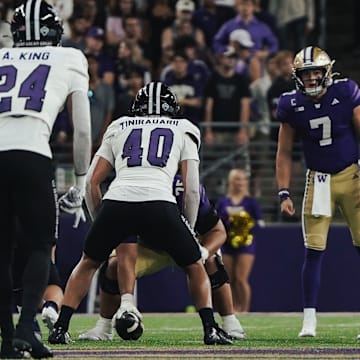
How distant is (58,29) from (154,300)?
7.75 metres

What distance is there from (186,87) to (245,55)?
3.41 ft

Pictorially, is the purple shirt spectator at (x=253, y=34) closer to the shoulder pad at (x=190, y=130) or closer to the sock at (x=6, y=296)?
the shoulder pad at (x=190, y=130)

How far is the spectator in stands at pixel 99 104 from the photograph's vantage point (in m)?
14.9

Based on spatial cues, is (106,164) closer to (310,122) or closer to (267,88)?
(310,122)

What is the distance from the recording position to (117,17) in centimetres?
1656

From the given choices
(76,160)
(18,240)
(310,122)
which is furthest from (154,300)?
(76,160)

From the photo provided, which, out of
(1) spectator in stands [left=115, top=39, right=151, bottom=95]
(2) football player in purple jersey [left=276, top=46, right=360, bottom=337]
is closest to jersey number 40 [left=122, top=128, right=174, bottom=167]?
(2) football player in purple jersey [left=276, top=46, right=360, bottom=337]

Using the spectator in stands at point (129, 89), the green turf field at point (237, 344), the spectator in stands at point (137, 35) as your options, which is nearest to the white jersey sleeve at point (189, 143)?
the green turf field at point (237, 344)

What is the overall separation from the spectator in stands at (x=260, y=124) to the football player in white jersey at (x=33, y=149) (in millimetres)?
7756

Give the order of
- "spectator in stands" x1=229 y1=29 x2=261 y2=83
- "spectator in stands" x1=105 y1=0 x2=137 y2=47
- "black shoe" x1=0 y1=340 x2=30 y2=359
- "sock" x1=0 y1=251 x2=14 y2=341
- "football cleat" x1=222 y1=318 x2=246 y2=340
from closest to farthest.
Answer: "black shoe" x1=0 y1=340 x2=30 y2=359
"sock" x1=0 y1=251 x2=14 y2=341
"football cleat" x1=222 y1=318 x2=246 y2=340
"spectator in stands" x1=229 y1=29 x2=261 y2=83
"spectator in stands" x1=105 y1=0 x2=137 y2=47

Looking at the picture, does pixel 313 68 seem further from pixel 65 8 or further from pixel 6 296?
pixel 65 8

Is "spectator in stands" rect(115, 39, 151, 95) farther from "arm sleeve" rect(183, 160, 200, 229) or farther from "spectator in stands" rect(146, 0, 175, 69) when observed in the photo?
"arm sleeve" rect(183, 160, 200, 229)

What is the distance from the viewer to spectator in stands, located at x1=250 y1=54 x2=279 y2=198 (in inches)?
594

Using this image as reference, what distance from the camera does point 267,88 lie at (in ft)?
51.0
